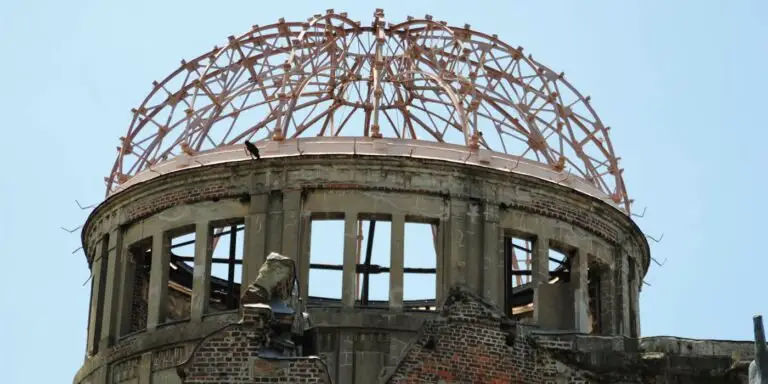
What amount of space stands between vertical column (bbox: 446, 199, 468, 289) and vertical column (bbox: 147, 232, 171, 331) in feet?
19.7

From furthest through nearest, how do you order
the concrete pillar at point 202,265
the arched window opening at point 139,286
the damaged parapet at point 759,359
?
1. the arched window opening at point 139,286
2. the concrete pillar at point 202,265
3. the damaged parapet at point 759,359

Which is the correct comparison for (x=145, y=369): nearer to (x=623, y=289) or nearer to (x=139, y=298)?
(x=139, y=298)

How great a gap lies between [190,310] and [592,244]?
8.71 m

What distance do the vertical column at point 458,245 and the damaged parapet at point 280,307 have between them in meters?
8.99

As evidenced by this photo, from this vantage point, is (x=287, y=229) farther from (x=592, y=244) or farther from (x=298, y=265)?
(x=592, y=244)

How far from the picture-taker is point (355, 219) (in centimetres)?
4084

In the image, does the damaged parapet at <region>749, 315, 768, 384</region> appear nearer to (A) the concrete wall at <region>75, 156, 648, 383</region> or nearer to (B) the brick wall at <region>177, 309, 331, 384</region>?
(B) the brick wall at <region>177, 309, 331, 384</region>

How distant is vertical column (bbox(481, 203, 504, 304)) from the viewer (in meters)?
40.8

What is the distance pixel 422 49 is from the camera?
143ft

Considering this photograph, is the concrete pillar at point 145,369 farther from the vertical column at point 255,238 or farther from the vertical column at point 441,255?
the vertical column at point 441,255

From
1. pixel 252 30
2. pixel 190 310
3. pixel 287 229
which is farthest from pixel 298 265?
pixel 252 30

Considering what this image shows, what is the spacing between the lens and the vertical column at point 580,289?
41.7m

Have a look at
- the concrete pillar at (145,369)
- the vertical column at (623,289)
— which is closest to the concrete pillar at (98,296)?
the concrete pillar at (145,369)

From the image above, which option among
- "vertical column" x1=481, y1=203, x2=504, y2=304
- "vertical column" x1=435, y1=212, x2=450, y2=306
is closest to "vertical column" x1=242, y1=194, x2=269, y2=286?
"vertical column" x1=435, y1=212, x2=450, y2=306
